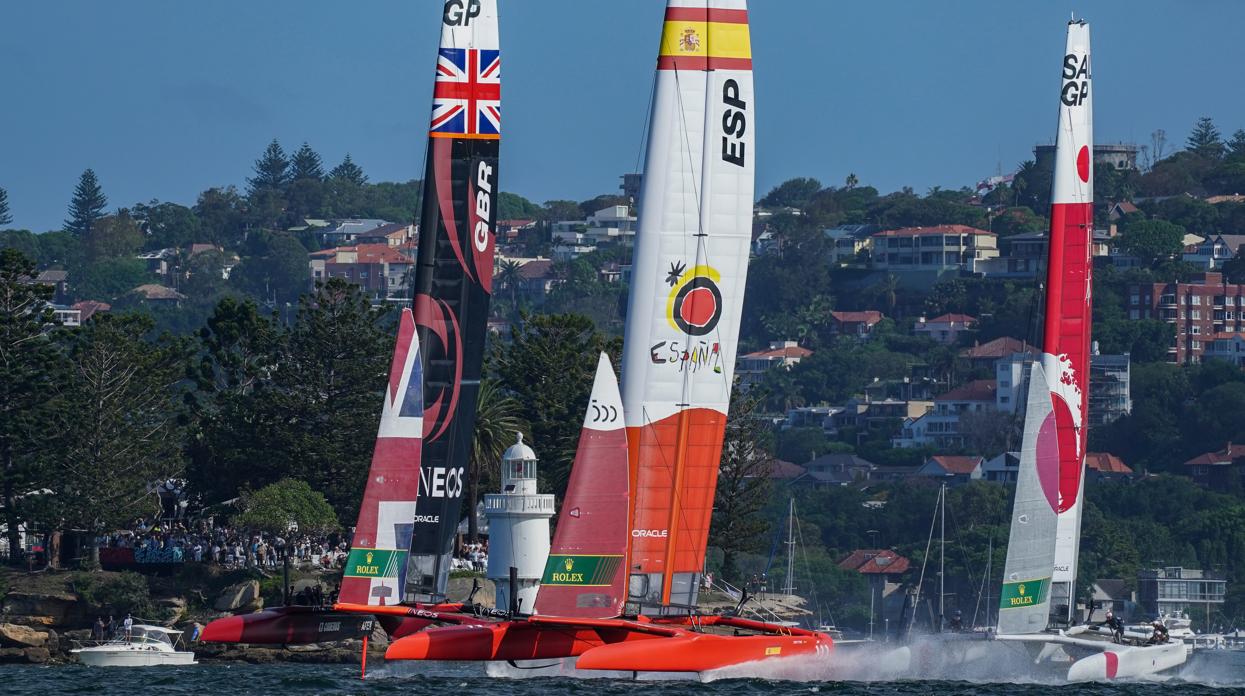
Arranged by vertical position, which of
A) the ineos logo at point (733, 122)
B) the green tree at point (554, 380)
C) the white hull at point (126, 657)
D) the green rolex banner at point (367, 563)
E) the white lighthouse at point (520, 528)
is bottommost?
the white hull at point (126, 657)

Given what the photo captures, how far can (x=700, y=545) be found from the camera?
4097 cm

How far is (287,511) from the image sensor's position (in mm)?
63375

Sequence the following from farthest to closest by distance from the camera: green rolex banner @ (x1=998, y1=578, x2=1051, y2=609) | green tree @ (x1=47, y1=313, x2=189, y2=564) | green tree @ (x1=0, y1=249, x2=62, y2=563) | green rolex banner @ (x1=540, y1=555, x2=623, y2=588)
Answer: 1. green tree @ (x1=0, y1=249, x2=62, y2=563)
2. green tree @ (x1=47, y1=313, x2=189, y2=564)
3. green rolex banner @ (x1=998, y1=578, x2=1051, y2=609)
4. green rolex banner @ (x1=540, y1=555, x2=623, y2=588)

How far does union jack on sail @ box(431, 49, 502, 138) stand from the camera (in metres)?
43.6

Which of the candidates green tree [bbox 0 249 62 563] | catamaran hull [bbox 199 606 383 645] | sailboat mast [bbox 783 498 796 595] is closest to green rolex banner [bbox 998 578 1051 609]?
catamaran hull [bbox 199 606 383 645]

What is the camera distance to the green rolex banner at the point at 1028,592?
43281 mm

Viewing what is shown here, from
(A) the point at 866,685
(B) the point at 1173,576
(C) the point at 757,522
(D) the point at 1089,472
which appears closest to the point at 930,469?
(D) the point at 1089,472

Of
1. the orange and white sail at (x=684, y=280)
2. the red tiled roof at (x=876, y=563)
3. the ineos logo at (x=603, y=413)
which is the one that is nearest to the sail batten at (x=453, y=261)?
the orange and white sail at (x=684, y=280)

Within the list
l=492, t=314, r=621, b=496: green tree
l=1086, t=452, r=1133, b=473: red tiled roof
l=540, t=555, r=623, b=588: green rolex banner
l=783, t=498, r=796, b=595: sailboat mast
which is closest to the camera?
l=540, t=555, r=623, b=588: green rolex banner

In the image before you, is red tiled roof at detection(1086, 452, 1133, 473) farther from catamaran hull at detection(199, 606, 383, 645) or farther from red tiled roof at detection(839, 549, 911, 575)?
catamaran hull at detection(199, 606, 383, 645)

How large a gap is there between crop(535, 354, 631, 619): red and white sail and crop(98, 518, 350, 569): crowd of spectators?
80.2 feet

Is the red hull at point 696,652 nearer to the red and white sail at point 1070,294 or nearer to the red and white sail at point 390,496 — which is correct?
the red and white sail at point 390,496

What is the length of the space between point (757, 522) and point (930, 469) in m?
99.4

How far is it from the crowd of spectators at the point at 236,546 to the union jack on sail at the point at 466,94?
70.9ft
